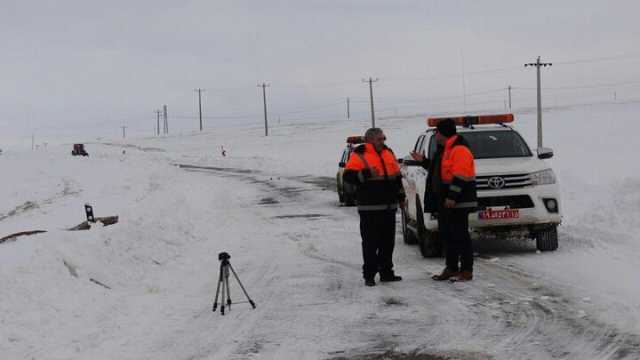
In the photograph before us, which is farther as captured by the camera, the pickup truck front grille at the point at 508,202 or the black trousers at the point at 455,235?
the pickup truck front grille at the point at 508,202

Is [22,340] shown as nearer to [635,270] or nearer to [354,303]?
[354,303]

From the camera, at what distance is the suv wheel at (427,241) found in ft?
35.8

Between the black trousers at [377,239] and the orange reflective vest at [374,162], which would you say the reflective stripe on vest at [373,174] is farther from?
the black trousers at [377,239]

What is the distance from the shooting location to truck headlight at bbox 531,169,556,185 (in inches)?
420

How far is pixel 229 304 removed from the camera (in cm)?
787

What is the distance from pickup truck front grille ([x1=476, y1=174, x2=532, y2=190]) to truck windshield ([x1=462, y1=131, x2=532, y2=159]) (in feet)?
3.07

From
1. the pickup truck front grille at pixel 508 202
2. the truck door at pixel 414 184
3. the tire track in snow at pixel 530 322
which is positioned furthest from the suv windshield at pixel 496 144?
the tire track in snow at pixel 530 322

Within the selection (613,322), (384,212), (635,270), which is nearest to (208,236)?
Answer: (384,212)

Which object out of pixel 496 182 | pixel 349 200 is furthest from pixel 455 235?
pixel 349 200

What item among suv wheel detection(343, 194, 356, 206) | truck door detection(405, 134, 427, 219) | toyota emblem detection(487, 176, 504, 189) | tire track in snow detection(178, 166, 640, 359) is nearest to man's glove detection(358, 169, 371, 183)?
tire track in snow detection(178, 166, 640, 359)

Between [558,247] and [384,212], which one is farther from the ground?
[384,212]

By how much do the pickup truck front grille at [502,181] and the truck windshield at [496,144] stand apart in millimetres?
937

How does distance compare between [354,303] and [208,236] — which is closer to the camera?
[354,303]

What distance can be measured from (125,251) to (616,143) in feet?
122
